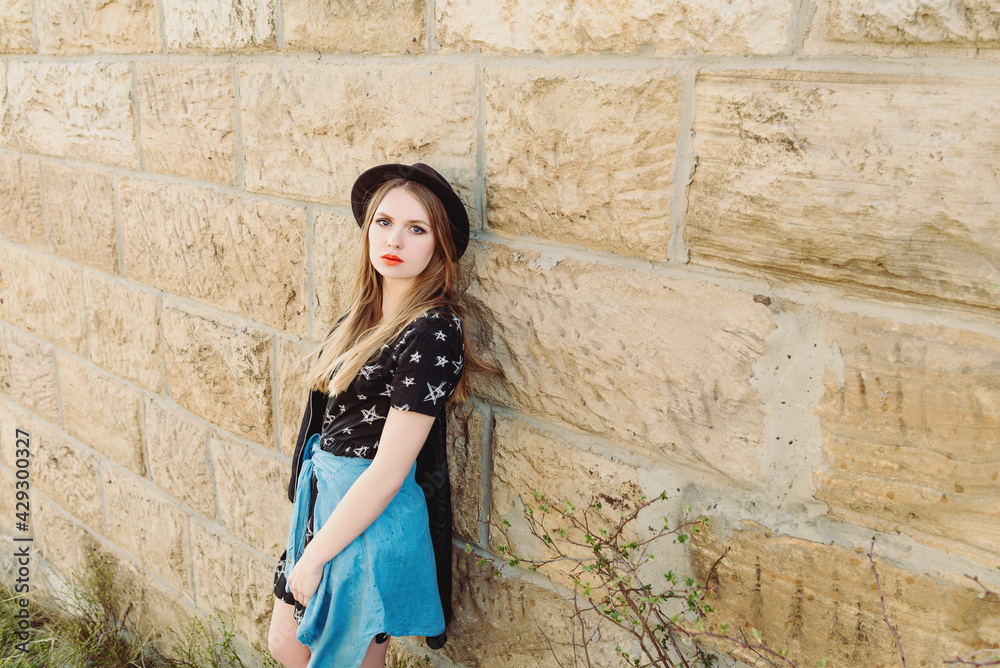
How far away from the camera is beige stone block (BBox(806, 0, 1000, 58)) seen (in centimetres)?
110

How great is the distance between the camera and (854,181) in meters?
1.22

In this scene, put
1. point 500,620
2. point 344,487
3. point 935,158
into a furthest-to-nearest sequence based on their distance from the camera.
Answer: point 500,620, point 344,487, point 935,158

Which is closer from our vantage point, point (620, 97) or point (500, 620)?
point (620, 97)

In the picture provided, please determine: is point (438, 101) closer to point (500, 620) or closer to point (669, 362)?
point (669, 362)

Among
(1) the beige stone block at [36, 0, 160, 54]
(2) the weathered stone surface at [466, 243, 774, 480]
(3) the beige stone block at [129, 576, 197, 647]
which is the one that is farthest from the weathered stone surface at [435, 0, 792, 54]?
(3) the beige stone block at [129, 576, 197, 647]

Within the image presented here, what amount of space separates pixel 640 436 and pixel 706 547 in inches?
10.0

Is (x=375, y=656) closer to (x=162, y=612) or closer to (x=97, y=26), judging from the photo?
(x=162, y=612)

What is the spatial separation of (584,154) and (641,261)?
0.24 m

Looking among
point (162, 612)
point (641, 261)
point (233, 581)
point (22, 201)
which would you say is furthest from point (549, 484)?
point (22, 201)

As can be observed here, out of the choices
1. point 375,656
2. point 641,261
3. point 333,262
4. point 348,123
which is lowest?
point 375,656

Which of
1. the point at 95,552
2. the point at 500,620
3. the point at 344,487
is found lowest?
the point at 95,552

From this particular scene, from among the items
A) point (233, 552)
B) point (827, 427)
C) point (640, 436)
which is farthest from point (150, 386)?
point (827, 427)

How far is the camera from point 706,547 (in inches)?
59.7

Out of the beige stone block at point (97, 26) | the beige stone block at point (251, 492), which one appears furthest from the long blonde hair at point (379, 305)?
the beige stone block at point (97, 26)
